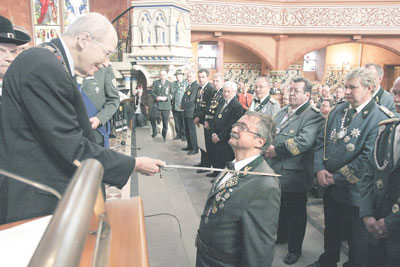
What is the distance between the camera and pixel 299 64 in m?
15.1

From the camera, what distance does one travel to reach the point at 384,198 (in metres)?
1.70

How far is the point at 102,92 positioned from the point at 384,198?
8.96 feet

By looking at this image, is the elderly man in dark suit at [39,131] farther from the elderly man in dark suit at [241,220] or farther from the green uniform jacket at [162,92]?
the green uniform jacket at [162,92]

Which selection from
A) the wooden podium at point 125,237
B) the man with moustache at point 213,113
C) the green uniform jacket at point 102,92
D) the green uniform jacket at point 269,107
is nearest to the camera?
the wooden podium at point 125,237

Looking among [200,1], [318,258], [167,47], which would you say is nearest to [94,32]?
[318,258]

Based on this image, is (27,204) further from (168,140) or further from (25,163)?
(168,140)

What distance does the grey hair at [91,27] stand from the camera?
4.50 ft

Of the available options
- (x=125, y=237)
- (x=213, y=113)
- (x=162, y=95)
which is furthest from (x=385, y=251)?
(x=162, y=95)

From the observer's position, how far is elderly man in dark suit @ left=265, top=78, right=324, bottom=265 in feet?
8.61

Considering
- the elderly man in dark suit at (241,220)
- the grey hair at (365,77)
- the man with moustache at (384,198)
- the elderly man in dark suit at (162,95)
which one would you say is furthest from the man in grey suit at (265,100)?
the elderly man in dark suit at (162,95)

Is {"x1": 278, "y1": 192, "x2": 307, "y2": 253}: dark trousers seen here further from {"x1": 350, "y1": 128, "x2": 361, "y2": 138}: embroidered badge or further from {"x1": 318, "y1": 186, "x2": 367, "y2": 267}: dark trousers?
{"x1": 350, "y1": 128, "x2": 361, "y2": 138}: embroidered badge

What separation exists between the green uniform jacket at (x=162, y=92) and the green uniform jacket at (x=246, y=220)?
536 cm

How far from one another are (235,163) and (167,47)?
5562 mm

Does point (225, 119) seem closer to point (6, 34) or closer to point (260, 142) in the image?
point (260, 142)
